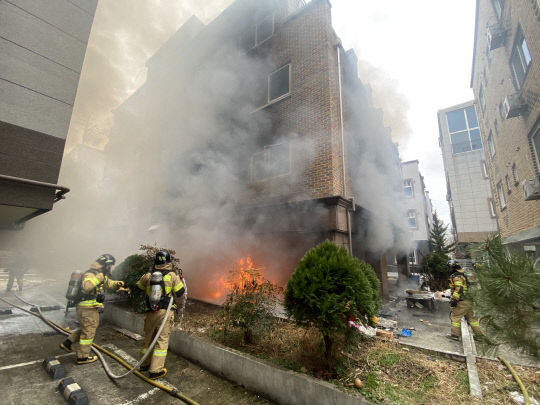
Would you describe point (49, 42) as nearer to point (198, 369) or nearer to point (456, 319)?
point (198, 369)

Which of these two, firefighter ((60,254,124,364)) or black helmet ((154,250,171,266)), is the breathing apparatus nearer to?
black helmet ((154,250,171,266))

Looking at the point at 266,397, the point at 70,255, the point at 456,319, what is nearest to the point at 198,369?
the point at 266,397

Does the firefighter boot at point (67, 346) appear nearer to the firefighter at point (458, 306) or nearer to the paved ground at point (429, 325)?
the paved ground at point (429, 325)

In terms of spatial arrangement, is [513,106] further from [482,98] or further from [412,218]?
[412,218]

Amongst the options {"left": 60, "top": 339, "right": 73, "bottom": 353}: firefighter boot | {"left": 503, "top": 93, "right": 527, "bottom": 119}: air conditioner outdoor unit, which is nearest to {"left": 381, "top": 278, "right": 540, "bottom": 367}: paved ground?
{"left": 60, "top": 339, "right": 73, "bottom": 353}: firefighter boot

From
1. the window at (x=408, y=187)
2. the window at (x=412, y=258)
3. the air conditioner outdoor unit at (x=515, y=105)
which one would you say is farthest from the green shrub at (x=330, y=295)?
the window at (x=408, y=187)

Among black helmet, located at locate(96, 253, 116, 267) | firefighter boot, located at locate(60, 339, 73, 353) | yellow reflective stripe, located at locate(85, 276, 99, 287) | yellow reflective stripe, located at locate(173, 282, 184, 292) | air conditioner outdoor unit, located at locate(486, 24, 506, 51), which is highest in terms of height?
air conditioner outdoor unit, located at locate(486, 24, 506, 51)

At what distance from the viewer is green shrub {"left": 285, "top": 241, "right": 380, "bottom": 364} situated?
2.67 meters

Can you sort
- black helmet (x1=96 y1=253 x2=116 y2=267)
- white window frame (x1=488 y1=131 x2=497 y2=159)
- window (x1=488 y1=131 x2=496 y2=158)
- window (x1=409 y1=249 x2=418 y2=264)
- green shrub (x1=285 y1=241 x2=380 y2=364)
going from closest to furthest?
green shrub (x1=285 y1=241 x2=380 y2=364) < black helmet (x1=96 y1=253 x2=116 y2=267) < white window frame (x1=488 y1=131 x2=497 y2=159) < window (x1=488 y1=131 x2=496 y2=158) < window (x1=409 y1=249 x2=418 y2=264)

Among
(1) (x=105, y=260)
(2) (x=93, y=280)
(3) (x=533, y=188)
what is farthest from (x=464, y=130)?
(2) (x=93, y=280)

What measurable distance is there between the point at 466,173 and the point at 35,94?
2782cm

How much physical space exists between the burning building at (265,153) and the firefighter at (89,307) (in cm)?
391

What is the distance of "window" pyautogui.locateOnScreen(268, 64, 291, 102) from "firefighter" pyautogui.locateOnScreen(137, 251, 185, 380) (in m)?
6.74

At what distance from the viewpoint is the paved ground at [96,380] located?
2693 millimetres
